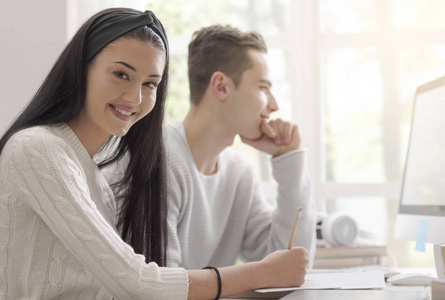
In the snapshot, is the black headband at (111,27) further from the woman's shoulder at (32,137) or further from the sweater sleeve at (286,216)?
the sweater sleeve at (286,216)

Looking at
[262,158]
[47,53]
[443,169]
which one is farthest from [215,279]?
[262,158]

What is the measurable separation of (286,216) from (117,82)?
0.84m

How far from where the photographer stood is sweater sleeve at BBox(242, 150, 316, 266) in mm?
1956

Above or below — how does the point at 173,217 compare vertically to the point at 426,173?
below

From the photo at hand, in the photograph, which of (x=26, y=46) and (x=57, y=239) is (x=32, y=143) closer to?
(x=57, y=239)

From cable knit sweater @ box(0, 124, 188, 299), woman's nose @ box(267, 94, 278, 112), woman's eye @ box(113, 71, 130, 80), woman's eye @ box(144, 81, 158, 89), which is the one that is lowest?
cable knit sweater @ box(0, 124, 188, 299)

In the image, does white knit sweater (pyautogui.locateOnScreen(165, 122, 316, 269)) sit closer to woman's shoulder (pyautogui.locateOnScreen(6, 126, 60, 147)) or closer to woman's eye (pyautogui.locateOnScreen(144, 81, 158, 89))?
woman's eye (pyautogui.locateOnScreen(144, 81, 158, 89))

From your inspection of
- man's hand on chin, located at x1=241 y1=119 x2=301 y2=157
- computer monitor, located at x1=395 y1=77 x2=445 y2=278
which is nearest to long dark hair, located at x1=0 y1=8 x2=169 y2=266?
man's hand on chin, located at x1=241 y1=119 x2=301 y2=157

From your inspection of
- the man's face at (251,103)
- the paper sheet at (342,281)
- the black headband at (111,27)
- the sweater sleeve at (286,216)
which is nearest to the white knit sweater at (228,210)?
the sweater sleeve at (286,216)

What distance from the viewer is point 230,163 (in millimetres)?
2154

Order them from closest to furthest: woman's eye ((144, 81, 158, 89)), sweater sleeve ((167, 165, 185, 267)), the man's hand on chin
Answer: woman's eye ((144, 81, 158, 89)), sweater sleeve ((167, 165, 185, 267)), the man's hand on chin

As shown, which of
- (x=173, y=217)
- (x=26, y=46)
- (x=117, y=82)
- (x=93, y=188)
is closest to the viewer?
(x=117, y=82)

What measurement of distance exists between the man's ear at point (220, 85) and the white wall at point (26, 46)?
52 cm

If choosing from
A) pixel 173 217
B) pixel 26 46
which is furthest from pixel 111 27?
pixel 26 46
